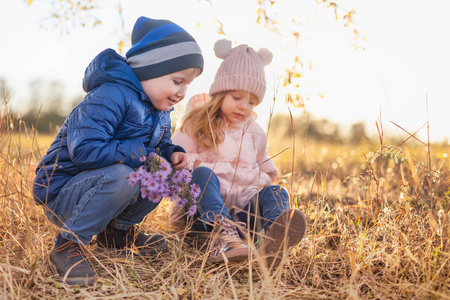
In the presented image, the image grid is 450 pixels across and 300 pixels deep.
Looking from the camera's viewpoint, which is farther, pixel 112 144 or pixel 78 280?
pixel 112 144

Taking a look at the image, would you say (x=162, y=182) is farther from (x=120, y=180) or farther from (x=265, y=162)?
(x=265, y=162)

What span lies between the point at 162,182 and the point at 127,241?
31.0 inches

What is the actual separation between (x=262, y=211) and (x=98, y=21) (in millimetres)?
2526

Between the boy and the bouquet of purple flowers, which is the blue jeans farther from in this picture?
the bouquet of purple flowers

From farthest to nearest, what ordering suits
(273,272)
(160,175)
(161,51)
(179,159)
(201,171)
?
(201,171) < (179,159) < (161,51) < (273,272) < (160,175)

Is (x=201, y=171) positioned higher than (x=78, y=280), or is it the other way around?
(x=201, y=171)

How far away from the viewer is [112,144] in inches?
73.7

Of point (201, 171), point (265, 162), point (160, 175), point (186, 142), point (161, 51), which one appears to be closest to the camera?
point (160, 175)

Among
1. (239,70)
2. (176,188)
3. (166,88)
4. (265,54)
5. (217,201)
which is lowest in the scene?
(217,201)

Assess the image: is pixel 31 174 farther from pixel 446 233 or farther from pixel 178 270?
pixel 446 233

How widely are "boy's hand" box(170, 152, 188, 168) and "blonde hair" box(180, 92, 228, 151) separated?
449 millimetres

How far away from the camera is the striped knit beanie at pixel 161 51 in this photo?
2061 millimetres

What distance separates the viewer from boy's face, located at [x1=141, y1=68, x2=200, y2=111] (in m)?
2.08

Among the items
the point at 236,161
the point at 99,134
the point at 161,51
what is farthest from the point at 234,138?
Answer: the point at 99,134
